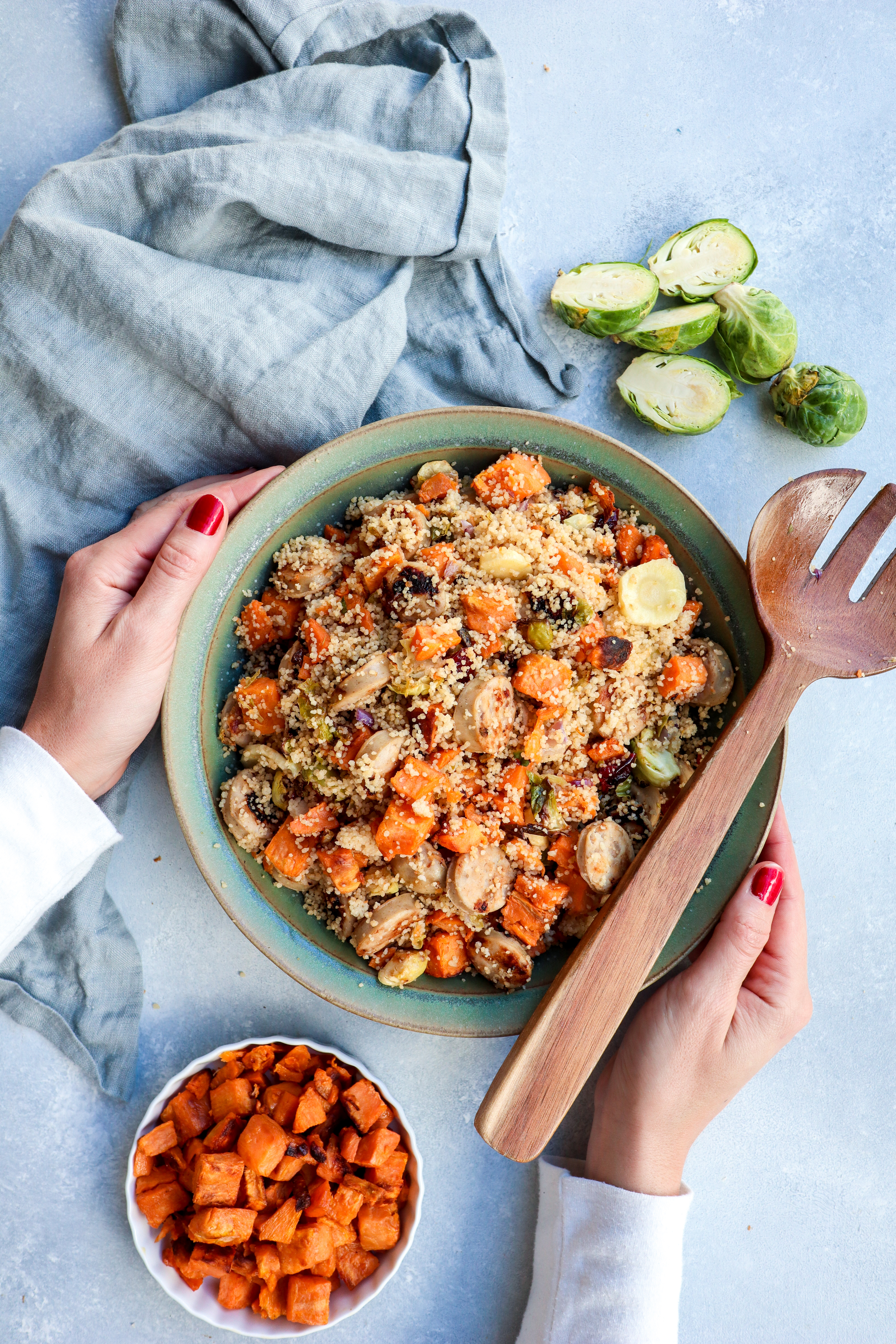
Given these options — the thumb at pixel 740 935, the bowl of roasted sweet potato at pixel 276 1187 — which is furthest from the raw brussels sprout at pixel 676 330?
the bowl of roasted sweet potato at pixel 276 1187

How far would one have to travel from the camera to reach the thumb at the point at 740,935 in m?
2.16

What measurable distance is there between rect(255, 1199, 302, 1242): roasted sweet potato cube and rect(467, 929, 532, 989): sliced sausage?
87 cm

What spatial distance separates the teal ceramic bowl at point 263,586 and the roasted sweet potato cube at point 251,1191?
583 millimetres

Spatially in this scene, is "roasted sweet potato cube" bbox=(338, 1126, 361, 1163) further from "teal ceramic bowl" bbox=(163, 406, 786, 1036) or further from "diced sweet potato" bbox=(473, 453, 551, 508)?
"diced sweet potato" bbox=(473, 453, 551, 508)

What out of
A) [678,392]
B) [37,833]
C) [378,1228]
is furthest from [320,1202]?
[678,392]

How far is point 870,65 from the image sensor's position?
254 cm

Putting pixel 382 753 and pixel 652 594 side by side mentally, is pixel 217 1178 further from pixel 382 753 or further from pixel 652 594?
pixel 652 594

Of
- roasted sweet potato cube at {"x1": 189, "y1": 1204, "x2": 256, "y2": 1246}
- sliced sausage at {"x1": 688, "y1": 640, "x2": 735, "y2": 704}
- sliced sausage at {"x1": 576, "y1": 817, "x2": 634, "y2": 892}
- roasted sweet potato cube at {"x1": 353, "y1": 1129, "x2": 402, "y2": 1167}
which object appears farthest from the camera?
roasted sweet potato cube at {"x1": 353, "y1": 1129, "x2": 402, "y2": 1167}

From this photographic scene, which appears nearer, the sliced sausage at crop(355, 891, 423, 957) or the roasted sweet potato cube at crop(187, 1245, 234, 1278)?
the sliced sausage at crop(355, 891, 423, 957)

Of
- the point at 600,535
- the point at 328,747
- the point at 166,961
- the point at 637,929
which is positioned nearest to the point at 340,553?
the point at 328,747

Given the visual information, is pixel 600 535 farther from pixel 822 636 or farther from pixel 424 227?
pixel 424 227

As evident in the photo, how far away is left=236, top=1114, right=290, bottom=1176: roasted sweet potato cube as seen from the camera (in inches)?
88.8

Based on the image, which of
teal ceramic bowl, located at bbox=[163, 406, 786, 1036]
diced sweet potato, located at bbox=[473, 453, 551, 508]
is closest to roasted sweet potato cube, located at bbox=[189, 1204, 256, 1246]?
teal ceramic bowl, located at bbox=[163, 406, 786, 1036]

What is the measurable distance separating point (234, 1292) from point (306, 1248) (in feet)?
0.91
